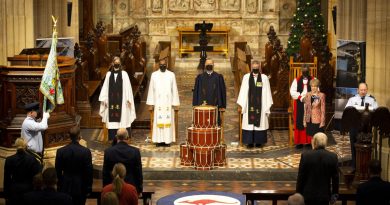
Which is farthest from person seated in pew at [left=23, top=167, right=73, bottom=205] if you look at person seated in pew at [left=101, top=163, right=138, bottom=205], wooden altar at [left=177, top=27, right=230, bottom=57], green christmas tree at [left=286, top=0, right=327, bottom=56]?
wooden altar at [left=177, top=27, right=230, bottom=57]

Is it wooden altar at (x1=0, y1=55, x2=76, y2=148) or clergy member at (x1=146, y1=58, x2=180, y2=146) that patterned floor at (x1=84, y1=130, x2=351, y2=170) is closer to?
clergy member at (x1=146, y1=58, x2=180, y2=146)

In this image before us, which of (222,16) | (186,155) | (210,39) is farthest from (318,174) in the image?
(222,16)

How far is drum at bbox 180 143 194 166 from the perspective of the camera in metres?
16.6

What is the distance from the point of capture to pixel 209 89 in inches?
710

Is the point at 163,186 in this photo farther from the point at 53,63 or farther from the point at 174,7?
the point at 174,7

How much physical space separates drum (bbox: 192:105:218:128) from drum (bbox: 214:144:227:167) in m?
0.44

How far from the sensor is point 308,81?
17812 millimetres

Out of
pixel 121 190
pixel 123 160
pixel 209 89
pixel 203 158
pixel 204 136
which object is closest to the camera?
pixel 121 190

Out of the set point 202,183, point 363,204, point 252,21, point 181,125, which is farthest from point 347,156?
point 252,21

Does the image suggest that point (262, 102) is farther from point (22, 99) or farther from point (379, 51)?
point (22, 99)

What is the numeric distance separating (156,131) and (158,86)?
0.86 m

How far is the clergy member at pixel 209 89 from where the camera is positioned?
1803 centimetres

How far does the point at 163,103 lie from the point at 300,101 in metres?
2.58

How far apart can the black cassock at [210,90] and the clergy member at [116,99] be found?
4.29 feet
